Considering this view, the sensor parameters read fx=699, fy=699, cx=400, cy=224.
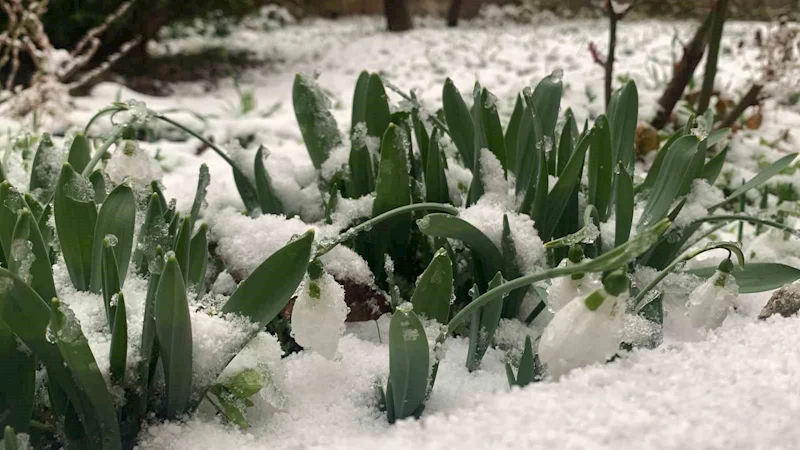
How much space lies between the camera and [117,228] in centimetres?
89

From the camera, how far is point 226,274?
1.22m

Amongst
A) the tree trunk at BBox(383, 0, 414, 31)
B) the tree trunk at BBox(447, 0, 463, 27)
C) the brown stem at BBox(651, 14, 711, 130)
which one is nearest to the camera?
the brown stem at BBox(651, 14, 711, 130)

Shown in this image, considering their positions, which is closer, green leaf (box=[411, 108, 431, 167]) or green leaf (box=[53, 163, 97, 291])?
green leaf (box=[53, 163, 97, 291])

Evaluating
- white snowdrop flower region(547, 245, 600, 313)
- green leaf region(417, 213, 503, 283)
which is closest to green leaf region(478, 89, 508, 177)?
Answer: green leaf region(417, 213, 503, 283)

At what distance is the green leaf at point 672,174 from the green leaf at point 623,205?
0.16 ft

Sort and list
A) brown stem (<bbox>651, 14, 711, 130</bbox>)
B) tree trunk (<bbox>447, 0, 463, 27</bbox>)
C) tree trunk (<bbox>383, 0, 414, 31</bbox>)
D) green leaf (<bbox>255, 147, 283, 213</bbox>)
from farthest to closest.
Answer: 1. tree trunk (<bbox>447, 0, 463, 27</bbox>)
2. tree trunk (<bbox>383, 0, 414, 31</bbox>)
3. brown stem (<bbox>651, 14, 711, 130</bbox>)
4. green leaf (<bbox>255, 147, 283, 213</bbox>)

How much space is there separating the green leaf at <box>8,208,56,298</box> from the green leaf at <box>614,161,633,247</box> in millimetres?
765

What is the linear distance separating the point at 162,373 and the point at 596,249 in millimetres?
673

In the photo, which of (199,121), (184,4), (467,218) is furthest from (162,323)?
(184,4)

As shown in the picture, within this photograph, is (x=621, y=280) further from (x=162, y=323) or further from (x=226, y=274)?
(x=226, y=274)

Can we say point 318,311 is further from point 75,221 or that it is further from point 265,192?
point 265,192

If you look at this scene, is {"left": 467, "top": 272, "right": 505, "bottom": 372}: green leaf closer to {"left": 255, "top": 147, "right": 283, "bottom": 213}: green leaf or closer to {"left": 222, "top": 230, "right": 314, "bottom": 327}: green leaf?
{"left": 222, "top": 230, "right": 314, "bottom": 327}: green leaf

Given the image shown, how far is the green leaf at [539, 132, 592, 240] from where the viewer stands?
105 centimetres

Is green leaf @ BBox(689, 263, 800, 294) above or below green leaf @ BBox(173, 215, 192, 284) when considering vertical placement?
below
